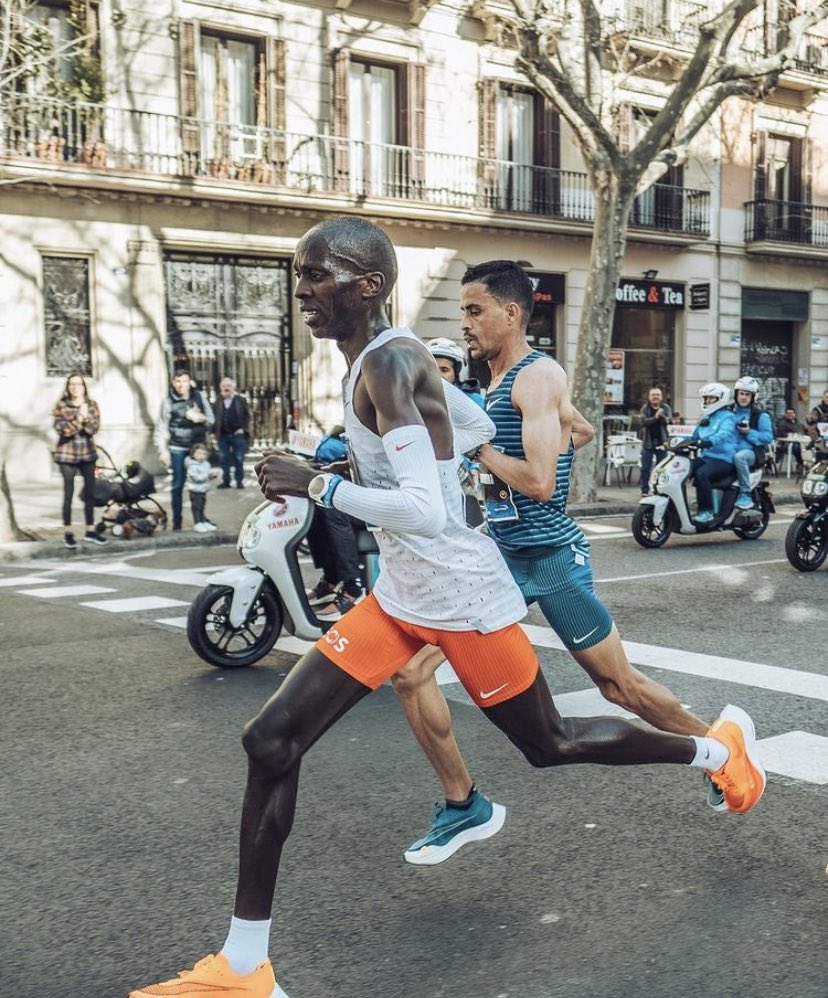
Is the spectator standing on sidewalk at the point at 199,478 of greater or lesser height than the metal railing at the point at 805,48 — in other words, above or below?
below

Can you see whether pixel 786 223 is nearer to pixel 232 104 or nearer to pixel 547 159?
pixel 547 159

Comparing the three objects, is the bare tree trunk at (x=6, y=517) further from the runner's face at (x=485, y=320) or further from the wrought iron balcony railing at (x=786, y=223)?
the wrought iron balcony railing at (x=786, y=223)

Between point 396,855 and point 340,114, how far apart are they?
64.9 ft

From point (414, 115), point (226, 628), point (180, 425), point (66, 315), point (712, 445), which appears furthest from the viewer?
point (414, 115)

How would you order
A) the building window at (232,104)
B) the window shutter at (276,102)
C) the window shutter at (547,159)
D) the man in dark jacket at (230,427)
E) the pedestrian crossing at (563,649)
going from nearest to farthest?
the pedestrian crossing at (563,649), the man in dark jacket at (230,427), the building window at (232,104), the window shutter at (276,102), the window shutter at (547,159)

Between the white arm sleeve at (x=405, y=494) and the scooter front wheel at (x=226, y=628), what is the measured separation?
3.80m

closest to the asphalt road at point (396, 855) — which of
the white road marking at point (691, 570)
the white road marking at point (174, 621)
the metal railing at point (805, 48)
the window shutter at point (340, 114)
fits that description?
the white road marking at point (174, 621)

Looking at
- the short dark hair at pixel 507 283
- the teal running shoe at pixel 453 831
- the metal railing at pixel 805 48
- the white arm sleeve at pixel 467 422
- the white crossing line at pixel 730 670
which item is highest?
the metal railing at pixel 805 48

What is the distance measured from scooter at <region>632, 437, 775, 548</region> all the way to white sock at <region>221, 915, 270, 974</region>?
375 inches

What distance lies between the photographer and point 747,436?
1249 centimetres

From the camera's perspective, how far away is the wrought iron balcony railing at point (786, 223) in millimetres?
28078

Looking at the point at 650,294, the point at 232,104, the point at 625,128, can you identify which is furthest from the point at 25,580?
the point at 625,128

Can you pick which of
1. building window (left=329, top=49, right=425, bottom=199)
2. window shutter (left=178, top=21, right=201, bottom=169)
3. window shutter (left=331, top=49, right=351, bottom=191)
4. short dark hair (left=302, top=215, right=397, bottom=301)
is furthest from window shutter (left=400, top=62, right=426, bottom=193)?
short dark hair (left=302, top=215, right=397, bottom=301)

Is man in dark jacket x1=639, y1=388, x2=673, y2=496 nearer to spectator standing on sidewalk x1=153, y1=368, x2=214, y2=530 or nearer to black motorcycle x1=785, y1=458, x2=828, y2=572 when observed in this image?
spectator standing on sidewalk x1=153, y1=368, x2=214, y2=530
